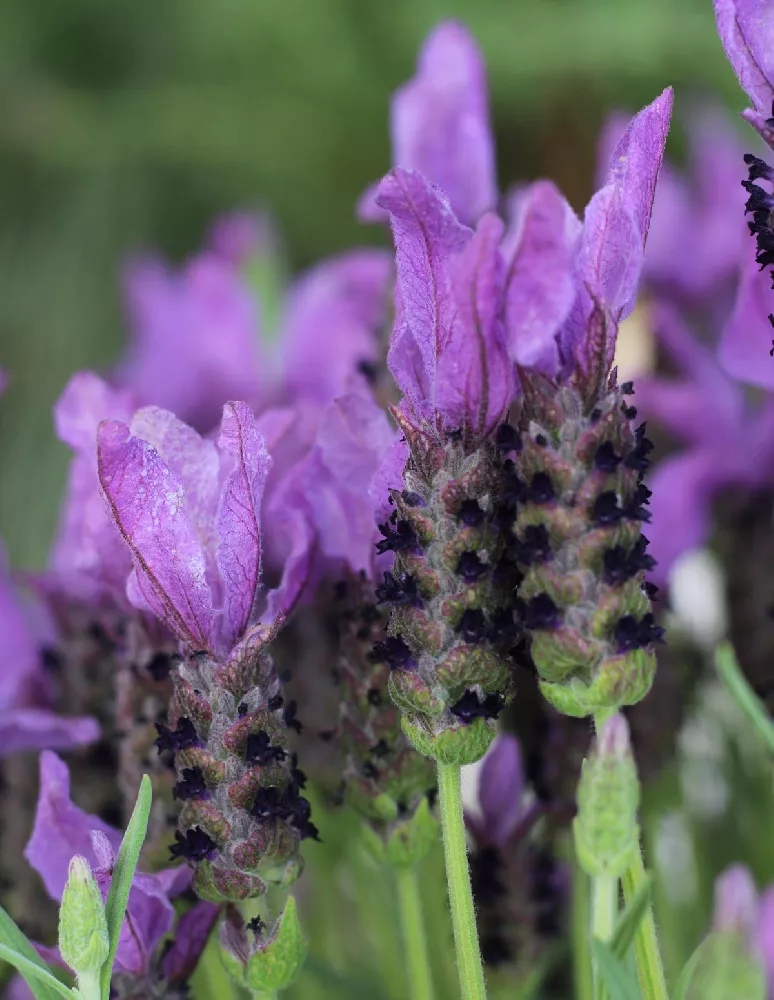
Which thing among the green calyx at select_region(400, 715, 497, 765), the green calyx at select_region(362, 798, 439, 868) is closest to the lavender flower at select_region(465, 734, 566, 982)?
the green calyx at select_region(362, 798, 439, 868)

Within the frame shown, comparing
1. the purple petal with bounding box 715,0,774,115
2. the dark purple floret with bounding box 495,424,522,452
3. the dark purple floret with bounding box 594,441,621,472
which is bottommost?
the dark purple floret with bounding box 594,441,621,472

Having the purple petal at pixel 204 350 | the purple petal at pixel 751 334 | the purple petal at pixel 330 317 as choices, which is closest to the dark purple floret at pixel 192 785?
the purple petal at pixel 751 334

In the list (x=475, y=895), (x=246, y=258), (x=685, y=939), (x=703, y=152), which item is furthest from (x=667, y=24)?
(x=475, y=895)

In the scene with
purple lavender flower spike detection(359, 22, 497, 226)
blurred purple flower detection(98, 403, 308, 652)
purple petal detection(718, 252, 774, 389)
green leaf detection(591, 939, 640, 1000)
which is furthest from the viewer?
purple lavender flower spike detection(359, 22, 497, 226)

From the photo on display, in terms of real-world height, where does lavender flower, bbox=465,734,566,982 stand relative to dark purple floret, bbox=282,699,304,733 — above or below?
below

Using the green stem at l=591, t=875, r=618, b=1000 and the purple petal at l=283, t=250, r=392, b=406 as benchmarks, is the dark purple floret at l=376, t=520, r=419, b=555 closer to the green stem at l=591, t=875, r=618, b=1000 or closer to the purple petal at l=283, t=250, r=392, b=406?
the green stem at l=591, t=875, r=618, b=1000

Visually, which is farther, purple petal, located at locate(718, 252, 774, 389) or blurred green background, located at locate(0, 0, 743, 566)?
blurred green background, located at locate(0, 0, 743, 566)

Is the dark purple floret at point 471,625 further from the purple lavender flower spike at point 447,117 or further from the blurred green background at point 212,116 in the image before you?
the blurred green background at point 212,116
